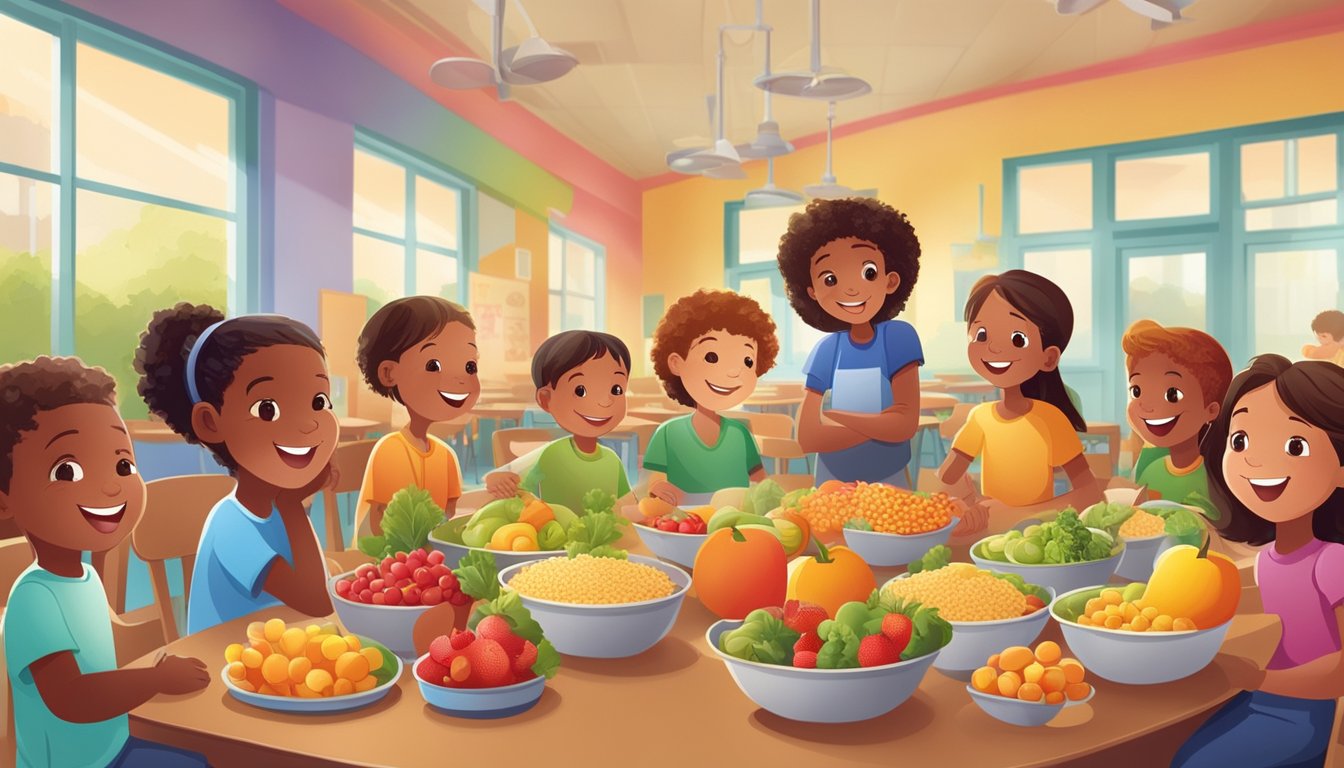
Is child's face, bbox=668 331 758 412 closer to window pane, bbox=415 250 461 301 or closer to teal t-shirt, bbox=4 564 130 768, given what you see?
teal t-shirt, bbox=4 564 130 768

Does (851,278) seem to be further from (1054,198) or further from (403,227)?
(1054,198)

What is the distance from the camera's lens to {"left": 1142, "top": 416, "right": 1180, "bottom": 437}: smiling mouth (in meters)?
2.30

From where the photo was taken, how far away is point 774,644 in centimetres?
112

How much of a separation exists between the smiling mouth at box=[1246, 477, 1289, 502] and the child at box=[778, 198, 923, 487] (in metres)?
1.29

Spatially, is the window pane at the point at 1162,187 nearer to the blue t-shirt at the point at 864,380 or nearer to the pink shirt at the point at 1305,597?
the blue t-shirt at the point at 864,380

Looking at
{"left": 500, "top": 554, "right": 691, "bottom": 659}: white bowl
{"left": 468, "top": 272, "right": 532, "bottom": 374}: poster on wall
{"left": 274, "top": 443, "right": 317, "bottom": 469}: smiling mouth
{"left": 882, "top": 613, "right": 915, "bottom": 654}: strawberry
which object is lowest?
{"left": 500, "top": 554, "right": 691, "bottom": 659}: white bowl

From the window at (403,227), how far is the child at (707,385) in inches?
180

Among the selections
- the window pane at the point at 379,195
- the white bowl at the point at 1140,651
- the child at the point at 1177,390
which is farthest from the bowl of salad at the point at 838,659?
the window pane at the point at 379,195

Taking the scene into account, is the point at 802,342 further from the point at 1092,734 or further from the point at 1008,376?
the point at 1092,734

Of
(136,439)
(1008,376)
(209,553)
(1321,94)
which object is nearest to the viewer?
(209,553)

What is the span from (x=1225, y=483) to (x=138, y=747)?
1587 mm

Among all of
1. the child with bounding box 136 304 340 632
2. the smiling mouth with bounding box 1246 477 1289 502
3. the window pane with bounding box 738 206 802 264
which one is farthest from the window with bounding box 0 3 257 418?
the window pane with bounding box 738 206 802 264

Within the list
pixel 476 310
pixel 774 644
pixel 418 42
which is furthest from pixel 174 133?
pixel 774 644

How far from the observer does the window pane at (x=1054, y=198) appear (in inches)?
412
